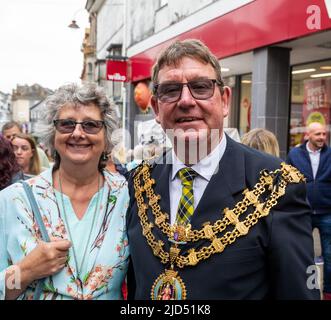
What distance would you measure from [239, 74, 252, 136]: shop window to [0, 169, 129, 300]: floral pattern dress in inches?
324

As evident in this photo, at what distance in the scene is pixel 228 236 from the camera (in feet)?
5.61

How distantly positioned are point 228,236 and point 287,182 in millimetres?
288

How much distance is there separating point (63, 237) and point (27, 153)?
311 centimetres

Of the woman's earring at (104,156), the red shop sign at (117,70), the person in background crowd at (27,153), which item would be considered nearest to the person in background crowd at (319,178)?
the person in background crowd at (27,153)

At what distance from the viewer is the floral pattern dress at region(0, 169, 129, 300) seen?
189 centimetres

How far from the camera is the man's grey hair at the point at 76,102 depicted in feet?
6.70

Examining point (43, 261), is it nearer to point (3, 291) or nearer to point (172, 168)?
point (3, 291)

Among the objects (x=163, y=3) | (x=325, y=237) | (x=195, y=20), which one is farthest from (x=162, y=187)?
(x=163, y=3)

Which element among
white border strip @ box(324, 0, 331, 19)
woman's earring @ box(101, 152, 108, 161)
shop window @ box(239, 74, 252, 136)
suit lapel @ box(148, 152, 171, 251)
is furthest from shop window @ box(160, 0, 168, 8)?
suit lapel @ box(148, 152, 171, 251)

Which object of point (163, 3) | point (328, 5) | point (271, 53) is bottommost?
point (271, 53)

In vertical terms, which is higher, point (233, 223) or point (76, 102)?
point (76, 102)

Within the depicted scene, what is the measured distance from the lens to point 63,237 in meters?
1.94

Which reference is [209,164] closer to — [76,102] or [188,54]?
[188,54]

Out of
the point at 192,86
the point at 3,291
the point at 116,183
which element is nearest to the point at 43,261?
the point at 3,291
